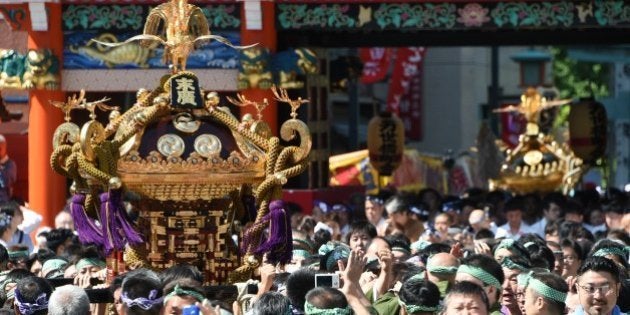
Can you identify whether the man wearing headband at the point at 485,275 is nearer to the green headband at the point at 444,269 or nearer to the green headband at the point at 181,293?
the green headband at the point at 444,269

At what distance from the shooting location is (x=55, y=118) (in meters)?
22.0

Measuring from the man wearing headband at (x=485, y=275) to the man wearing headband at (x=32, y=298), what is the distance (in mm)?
2400

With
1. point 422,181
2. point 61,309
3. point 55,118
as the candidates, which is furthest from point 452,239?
point 422,181

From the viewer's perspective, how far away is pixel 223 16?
22.2 metres

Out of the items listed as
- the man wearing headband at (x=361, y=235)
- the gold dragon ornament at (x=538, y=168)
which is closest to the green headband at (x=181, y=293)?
the man wearing headband at (x=361, y=235)

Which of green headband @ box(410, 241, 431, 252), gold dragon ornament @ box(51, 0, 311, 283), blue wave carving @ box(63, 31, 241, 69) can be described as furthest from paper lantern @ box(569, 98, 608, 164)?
gold dragon ornament @ box(51, 0, 311, 283)

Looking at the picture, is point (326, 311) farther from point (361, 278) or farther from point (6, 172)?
point (6, 172)

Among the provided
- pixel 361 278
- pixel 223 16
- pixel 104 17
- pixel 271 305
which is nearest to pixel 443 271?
pixel 361 278

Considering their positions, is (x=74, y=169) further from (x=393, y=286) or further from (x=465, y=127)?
A: (x=465, y=127)

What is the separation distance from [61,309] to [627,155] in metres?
33.2

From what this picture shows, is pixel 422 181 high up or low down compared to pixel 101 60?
down

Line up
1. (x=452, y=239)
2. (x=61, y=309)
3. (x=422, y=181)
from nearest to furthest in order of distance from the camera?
(x=61, y=309) < (x=452, y=239) < (x=422, y=181)

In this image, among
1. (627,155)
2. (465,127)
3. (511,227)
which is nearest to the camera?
(511,227)

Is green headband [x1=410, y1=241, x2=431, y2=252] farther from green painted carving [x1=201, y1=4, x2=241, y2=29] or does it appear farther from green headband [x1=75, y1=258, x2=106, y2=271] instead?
green painted carving [x1=201, y1=4, x2=241, y2=29]
